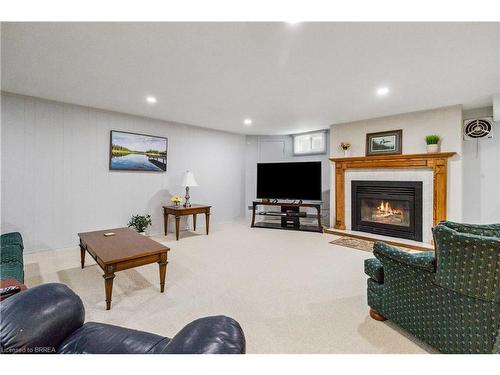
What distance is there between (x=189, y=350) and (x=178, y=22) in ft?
7.05

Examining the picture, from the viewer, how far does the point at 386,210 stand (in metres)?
4.49

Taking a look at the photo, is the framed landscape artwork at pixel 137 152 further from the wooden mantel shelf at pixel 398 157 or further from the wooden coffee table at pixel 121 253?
the wooden mantel shelf at pixel 398 157

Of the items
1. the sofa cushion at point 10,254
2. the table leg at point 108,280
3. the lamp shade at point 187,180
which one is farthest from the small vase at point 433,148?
the sofa cushion at point 10,254

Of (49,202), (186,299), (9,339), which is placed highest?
(49,202)

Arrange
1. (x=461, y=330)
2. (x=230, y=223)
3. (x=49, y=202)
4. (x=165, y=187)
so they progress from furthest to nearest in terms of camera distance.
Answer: (x=230, y=223) < (x=165, y=187) < (x=49, y=202) < (x=461, y=330)

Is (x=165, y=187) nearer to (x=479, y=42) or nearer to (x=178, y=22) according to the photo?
(x=178, y=22)

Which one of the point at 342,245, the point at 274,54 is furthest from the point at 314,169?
the point at 274,54

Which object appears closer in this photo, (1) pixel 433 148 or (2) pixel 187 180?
(1) pixel 433 148

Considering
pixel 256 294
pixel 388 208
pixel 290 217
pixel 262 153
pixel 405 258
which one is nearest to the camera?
pixel 405 258

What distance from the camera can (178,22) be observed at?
184 centimetres

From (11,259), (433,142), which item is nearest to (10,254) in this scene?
(11,259)

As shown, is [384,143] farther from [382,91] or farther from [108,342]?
[108,342]

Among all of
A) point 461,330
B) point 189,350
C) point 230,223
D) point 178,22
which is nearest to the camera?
point 189,350

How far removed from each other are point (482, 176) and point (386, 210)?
4.91ft
